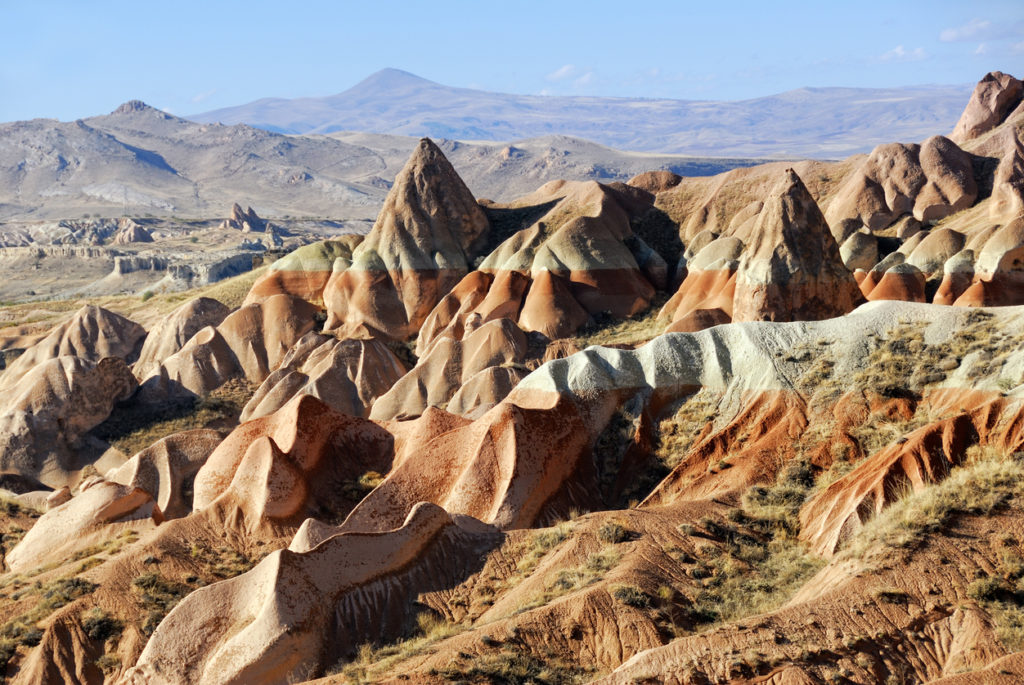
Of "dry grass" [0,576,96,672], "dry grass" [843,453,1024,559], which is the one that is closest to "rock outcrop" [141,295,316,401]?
"dry grass" [0,576,96,672]

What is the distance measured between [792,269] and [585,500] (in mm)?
17560

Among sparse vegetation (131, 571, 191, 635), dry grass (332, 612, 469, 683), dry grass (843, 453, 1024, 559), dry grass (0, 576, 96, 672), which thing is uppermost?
dry grass (843, 453, 1024, 559)

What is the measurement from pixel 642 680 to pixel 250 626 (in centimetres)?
714

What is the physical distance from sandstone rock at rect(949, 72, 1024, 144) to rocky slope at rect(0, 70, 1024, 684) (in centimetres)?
2584

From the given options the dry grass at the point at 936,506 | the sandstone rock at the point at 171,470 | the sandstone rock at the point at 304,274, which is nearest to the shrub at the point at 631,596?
the dry grass at the point at 936,506

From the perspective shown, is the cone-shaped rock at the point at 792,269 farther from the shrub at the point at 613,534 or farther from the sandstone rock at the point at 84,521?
the sandstone rock at the point at 84,521

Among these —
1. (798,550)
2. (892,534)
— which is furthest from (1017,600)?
(798,550)

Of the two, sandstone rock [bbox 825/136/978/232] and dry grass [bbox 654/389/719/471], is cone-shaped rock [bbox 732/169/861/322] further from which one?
sandstone rock [bbox 825/136/978/232]

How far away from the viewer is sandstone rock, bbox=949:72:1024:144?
71.7 m

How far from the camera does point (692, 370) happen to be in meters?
26.9

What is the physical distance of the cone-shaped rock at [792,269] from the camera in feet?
128

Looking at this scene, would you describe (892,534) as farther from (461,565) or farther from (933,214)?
(933,214)

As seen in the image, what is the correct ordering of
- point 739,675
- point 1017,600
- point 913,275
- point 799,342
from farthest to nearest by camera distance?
1. point 913,275
2. point 799,342
3. point 1017,600
4. point 739,675

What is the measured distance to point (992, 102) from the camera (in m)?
71.9
